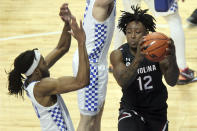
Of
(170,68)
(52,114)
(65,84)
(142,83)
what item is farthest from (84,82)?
(170,68)

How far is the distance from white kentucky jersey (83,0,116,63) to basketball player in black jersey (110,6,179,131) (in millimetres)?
284

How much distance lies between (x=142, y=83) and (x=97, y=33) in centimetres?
72

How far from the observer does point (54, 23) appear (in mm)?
9461

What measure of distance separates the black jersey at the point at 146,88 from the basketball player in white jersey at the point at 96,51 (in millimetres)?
390

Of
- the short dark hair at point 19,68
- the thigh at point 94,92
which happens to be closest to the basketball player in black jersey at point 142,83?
the thigh at point 94,92

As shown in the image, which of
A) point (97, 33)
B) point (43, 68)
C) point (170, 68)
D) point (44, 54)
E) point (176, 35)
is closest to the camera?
point (43, 68)

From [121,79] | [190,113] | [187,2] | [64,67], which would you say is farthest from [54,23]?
[121,79]

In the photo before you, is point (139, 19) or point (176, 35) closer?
point (139, 19)

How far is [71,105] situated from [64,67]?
1.11 metres

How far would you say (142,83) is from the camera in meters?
4.95

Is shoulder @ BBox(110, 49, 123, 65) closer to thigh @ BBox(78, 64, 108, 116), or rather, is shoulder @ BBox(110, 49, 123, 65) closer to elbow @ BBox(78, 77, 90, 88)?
thigh @ BBox(78, 64, 108, 116)

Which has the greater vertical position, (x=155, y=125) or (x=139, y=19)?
(x=139, y=19)

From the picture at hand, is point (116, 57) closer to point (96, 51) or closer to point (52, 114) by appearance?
point (96, 51)

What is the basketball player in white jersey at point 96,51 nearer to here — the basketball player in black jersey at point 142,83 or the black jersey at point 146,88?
the basketball player in black jersey at point 142,83
